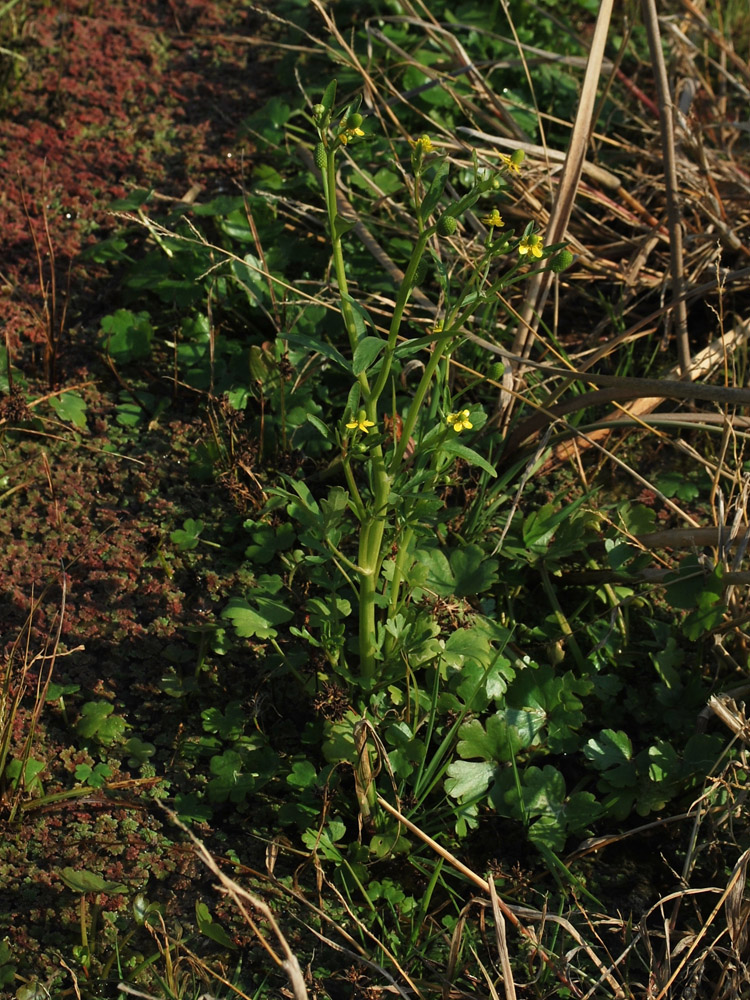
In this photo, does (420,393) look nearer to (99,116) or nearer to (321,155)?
(321,155)

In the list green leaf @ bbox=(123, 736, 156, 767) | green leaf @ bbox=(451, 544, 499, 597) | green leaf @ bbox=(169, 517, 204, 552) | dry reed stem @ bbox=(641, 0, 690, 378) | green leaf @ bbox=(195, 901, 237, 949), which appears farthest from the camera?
dry reed stem @ bbox=(641, 0, 690, 378)

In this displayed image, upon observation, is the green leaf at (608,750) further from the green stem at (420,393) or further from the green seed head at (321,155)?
the green seed head at (321,155)

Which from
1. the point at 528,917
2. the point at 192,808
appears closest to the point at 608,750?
the point at 528,917

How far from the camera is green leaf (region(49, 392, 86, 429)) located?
2521 millimetres

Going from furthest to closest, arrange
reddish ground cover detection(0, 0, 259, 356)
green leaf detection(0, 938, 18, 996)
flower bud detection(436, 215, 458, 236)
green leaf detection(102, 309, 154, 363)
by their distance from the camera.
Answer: reddish ground cover detection(0, 0, 259, 356) → green leaf detection(102, 309, 154, 363) → green leaf detection(0, 938, 18, 996) → flower bud detection(436, 215, 458, 236)

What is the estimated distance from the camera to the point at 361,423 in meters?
1.72

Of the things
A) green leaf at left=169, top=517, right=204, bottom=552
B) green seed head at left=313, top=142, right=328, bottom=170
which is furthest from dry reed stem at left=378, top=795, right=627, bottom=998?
green seed head at left=313, top=142, right=328, bottom=170

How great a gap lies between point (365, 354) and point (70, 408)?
117cm

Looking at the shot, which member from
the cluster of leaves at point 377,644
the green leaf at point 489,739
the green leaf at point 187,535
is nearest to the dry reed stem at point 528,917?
the cluster of leaves at point 377,644

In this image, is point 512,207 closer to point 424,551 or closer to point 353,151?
point 353,151

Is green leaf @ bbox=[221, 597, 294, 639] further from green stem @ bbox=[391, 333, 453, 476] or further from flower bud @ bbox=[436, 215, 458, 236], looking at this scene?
flower bud @ bbox=[436, 215, 458, 236]

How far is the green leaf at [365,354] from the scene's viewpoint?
1.68 metres

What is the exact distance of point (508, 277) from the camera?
5.27ft

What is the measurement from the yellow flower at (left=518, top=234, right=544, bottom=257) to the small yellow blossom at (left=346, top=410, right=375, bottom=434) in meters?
0.40
